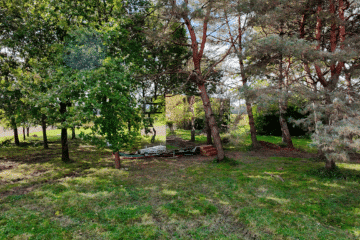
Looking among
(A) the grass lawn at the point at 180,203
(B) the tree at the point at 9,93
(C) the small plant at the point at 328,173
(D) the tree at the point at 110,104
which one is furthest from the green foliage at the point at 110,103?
(C) the small plant at the point at 328,173

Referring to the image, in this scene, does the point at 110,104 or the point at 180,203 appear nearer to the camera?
the point at 180,203

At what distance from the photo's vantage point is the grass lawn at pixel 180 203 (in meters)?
4.36

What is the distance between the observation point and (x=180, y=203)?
575cm

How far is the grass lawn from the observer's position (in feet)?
14.3

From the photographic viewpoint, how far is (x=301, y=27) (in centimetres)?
987

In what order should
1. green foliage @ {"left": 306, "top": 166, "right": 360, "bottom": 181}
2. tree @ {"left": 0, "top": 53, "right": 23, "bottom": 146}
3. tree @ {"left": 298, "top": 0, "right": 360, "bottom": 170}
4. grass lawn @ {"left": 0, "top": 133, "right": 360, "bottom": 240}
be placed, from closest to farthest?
grass lawn @ {"left": 0, "top": 133, "right": 360, "bottom": 240} → tree @ {"left": 298, "top": 0, "right": 360, "bottom": 170} → green foliage @ {"left": 306, "top": 166, "right": 360, "bottom": 181} → tree @ {"left": 0, "top": 53, "right": 23, "bottom": 146}

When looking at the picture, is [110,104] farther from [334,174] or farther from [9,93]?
[334,174]

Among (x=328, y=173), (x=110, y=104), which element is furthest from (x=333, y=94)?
(x=110, y=104)

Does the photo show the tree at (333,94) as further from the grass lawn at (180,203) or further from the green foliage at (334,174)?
the grass lawn at (180,203)

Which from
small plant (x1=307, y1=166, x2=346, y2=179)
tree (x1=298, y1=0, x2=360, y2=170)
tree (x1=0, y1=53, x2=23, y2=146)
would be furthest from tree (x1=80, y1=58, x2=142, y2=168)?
small plant (x1=307, y1=166, x2=346, y2=179)

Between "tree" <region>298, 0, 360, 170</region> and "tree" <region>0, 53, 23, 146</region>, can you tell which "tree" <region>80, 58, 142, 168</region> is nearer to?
"tree" <region>0, 53, 23, 146</region>

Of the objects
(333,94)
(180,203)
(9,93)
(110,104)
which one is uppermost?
(9,93)

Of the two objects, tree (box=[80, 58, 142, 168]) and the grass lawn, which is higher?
tree (box=[80, 58, 142, 168])

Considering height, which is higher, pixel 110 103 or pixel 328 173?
pixel 110 103
